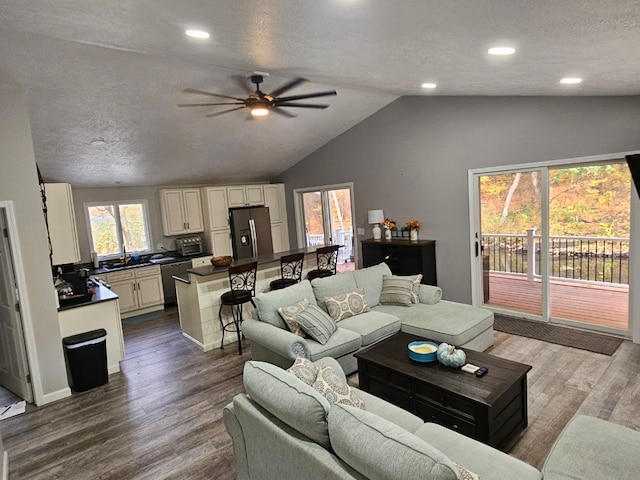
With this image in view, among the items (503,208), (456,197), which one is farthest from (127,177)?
(503,208)

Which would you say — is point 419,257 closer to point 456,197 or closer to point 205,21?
point 456,197

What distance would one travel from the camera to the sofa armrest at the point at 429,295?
14.8 feet

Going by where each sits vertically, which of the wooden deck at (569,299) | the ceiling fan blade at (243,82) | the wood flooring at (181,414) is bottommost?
the wood flooring at (181,414)

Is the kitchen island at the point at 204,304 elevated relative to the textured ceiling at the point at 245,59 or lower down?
lower down

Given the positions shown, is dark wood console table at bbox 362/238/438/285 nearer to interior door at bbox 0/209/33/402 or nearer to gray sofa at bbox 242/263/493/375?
gray sofa at bbox 242/263/493/375

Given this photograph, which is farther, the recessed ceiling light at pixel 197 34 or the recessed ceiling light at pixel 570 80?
the recessed ceiling light at pixel 570 80

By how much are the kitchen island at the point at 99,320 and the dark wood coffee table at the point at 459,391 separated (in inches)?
115

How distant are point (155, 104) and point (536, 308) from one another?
558 centimetres

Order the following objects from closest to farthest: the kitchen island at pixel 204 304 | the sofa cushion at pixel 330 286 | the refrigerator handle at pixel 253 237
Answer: the sofa cushion at pixel 330 286 < the kitchen island at pixel 204 304 < the refrigerator handle at pixel 253 237

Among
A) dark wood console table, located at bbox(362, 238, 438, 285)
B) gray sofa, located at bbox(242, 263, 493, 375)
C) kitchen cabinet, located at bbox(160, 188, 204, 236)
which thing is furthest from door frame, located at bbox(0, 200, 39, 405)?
dark wood console table, located at bbox(362, 238, 438, 285)

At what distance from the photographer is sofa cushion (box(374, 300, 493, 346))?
3697mm

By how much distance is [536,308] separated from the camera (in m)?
5.20

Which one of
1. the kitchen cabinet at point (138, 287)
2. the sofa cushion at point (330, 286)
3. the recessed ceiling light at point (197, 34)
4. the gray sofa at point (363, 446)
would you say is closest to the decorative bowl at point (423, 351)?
the gray sofa at point (363, 446)

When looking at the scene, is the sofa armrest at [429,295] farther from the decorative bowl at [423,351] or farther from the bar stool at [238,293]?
the bar stool at [238,293]
